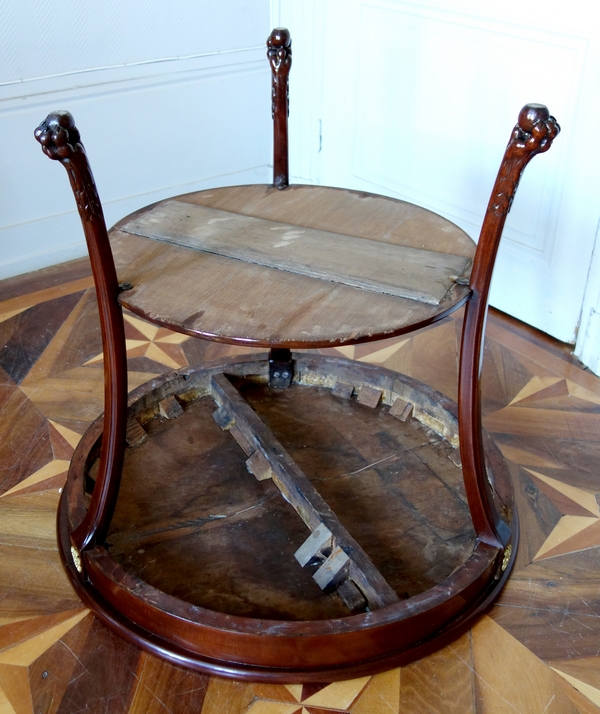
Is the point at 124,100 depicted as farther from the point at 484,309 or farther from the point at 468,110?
the point at 484,309

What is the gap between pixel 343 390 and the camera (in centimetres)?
190

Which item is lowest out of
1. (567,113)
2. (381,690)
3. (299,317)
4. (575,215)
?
(381,690)

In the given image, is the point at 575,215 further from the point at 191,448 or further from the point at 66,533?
the point at 66,533

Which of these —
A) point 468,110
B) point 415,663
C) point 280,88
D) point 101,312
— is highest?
point 280,88

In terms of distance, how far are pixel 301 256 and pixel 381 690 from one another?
2.51 feet

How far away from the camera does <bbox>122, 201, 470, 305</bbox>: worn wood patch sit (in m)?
1.31

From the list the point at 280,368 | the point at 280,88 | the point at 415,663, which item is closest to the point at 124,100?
the point at 280,88

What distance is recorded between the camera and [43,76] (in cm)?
243

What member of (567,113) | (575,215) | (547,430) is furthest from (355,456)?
(567,113)

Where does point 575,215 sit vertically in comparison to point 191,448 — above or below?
above

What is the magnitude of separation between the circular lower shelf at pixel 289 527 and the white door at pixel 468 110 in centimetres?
74

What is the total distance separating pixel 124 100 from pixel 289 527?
1735mm

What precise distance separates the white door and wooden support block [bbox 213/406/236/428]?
42.7 inches

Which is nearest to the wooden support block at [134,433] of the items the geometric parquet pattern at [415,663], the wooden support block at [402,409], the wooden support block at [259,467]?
the geometric parquet pattern at [415,663]
